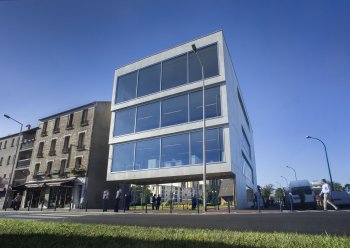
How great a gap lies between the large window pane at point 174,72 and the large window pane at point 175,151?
546cm

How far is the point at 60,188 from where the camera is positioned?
30922 mm

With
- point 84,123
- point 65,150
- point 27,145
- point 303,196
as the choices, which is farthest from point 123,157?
point 27,145

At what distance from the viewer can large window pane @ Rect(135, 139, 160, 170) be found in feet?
A: 80.2

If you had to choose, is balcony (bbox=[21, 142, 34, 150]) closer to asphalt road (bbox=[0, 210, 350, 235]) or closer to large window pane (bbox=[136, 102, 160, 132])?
large window pane (bbox=[136, 102, 160, 132])

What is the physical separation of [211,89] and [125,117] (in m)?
10.5

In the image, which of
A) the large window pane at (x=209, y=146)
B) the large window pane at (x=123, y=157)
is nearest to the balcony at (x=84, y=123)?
the large window pane at (x=123, y=157)

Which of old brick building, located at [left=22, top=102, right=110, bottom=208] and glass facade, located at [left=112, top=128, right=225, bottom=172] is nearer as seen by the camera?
glass facade, located at [left=112, top=128, right=225, bottom=172]

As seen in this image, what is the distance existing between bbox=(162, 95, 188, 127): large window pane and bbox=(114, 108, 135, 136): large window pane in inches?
165

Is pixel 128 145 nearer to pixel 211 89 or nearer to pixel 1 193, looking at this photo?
pixel 211 89

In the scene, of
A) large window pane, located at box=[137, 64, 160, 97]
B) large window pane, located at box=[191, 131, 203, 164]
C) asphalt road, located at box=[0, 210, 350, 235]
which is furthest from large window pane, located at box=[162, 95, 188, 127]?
asphalt road, located at box=[0, 210, 350, 235]

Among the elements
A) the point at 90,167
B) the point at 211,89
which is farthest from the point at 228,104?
the point at 90,167

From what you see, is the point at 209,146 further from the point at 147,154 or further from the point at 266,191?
the point at 266,191

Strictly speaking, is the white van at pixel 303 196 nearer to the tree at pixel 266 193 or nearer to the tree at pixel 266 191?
the tree at pixel 266 193

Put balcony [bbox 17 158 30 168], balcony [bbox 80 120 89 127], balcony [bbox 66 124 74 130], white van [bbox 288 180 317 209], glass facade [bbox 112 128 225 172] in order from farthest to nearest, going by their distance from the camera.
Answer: balcony [bbox 17 158 30 168], balcony [bbox 66 124 74 130], balcony [bbox 80 120 89 127], glass facade [bbox 112 128 225 172], white van [bbox 288 180 317 209]
